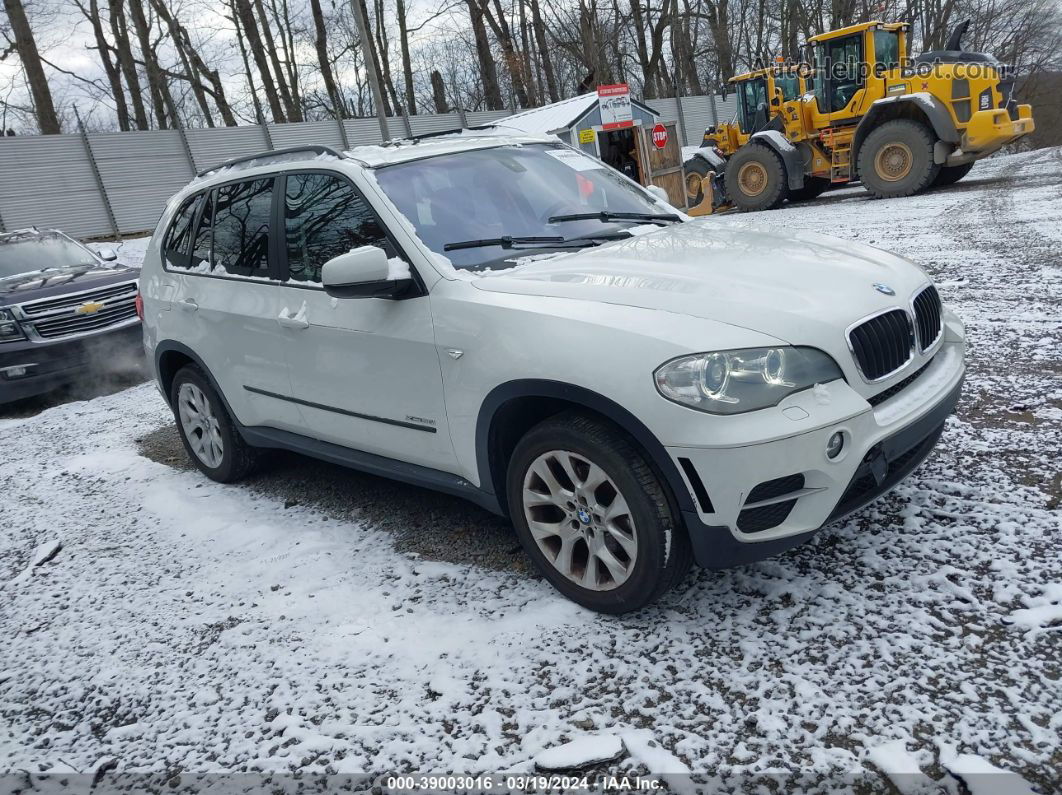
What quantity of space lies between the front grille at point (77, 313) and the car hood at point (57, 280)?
0.39 feet

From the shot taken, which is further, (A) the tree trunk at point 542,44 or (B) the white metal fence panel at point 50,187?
(A) the tree trunk at point 542,44

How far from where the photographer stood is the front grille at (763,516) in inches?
100

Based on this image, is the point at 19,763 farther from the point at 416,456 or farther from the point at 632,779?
→ the point at 632,779

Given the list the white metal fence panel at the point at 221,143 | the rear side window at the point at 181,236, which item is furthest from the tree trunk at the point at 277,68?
the rear side window at the point at 181,236

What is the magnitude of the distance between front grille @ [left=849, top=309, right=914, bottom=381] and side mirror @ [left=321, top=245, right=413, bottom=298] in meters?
1.75

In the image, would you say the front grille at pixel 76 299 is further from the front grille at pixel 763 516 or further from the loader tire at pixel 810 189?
the loader tire at pixel 810 189

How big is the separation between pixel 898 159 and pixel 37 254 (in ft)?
46.6

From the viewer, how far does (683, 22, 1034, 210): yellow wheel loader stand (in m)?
14.1

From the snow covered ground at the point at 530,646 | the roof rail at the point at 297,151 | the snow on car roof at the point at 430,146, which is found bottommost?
the snow covered ground at the point at 530,646

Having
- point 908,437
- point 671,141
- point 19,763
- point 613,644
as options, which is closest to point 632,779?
point 613,644

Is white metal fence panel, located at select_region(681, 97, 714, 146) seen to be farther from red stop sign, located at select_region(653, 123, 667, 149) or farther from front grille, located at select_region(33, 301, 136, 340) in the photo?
front grille, located at select_region(33, 301, 136, 340)

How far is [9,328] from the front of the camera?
25.8 ft

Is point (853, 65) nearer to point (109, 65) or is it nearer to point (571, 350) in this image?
point (571, 350)

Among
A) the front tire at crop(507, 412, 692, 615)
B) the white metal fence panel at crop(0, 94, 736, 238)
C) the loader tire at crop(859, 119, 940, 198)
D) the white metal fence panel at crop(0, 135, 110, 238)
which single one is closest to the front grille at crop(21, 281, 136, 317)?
the front tire at crop(507, 412, 692, 615)
